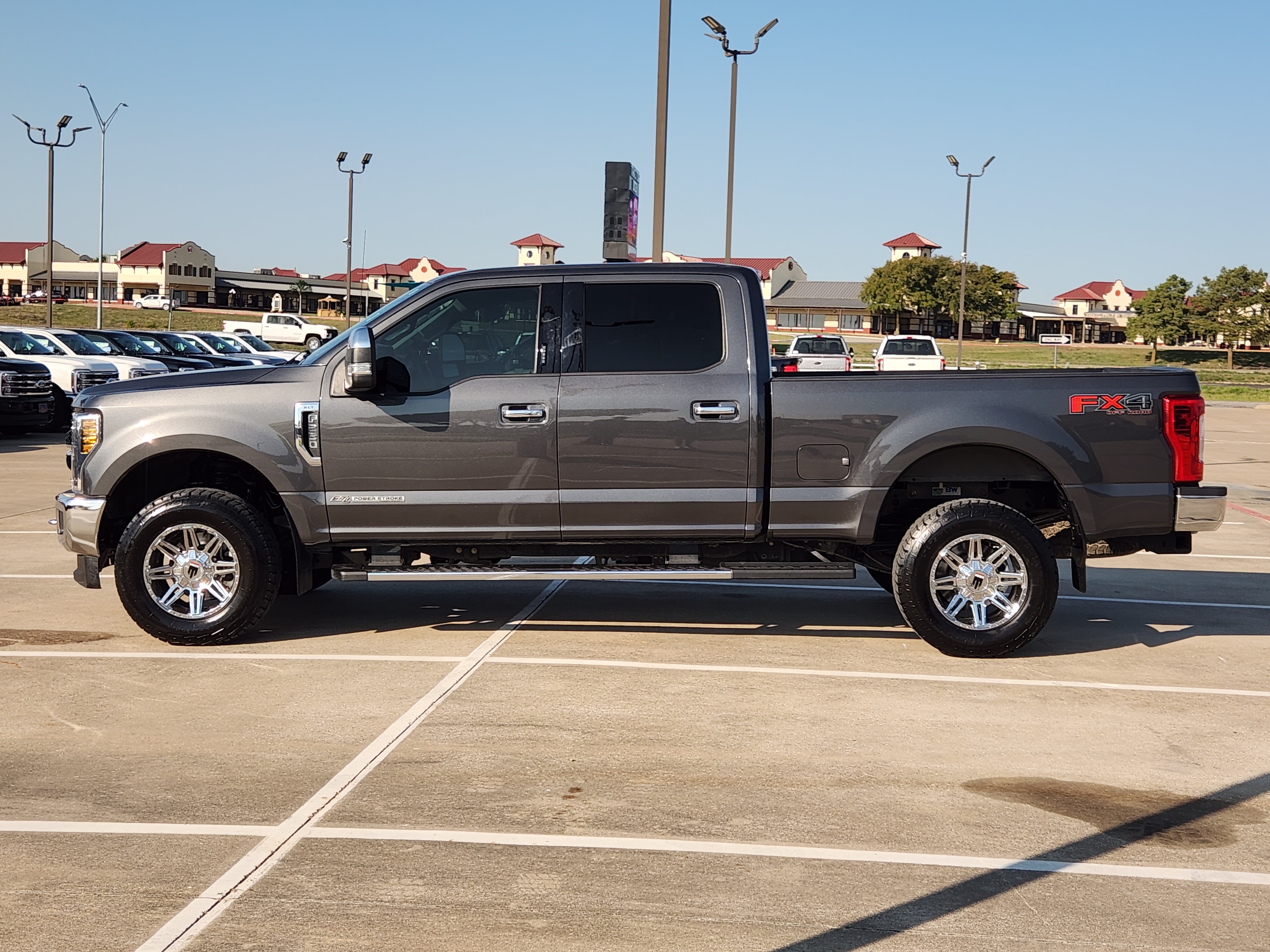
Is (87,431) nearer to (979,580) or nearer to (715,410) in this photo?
(715,410)

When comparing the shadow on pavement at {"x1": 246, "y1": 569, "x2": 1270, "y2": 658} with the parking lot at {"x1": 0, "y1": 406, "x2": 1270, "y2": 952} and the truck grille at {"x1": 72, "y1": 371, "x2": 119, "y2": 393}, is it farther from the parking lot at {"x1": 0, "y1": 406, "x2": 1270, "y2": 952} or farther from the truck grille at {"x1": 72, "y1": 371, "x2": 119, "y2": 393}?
the truck grille at {"x1": 72, "y1": 371, "x2": 119, "y2": 393}

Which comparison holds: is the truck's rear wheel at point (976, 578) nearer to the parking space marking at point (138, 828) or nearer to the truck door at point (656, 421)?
the truck door at point (656, 421)

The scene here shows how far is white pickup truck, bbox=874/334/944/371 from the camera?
112 feet

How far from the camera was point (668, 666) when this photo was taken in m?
7.16

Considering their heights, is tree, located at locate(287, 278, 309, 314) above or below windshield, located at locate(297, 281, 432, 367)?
above

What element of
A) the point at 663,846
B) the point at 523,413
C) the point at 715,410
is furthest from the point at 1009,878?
the point at 523,413

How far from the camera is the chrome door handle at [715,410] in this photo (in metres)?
7.31

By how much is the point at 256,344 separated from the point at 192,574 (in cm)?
3448

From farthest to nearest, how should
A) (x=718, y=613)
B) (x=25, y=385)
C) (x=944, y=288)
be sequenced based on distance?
(x=944, y=288), (x=25, y=385), (x=718, y=613)

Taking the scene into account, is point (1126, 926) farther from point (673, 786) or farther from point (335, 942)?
point (335, 942)

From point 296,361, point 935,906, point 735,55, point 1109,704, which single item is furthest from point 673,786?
point 735,55

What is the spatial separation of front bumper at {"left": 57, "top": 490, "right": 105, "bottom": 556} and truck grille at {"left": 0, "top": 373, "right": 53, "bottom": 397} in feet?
48.5

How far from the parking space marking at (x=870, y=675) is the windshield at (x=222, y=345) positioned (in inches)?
1102

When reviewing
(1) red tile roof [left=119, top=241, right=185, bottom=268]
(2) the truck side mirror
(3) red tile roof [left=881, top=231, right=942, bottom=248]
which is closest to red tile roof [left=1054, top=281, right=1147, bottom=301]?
(3) red tile roof [left=881, top=231, right=942, bottom=248]
